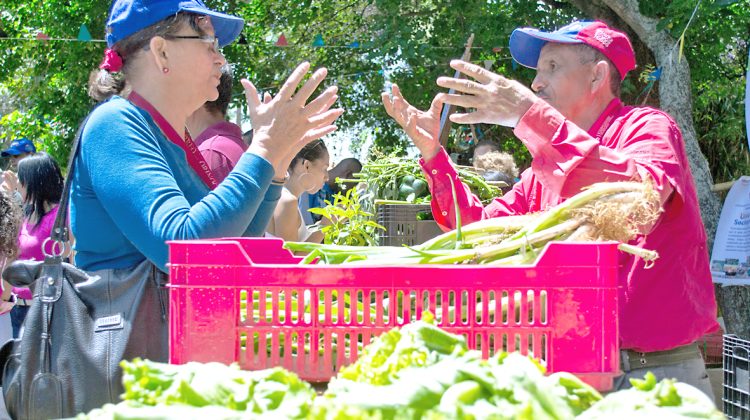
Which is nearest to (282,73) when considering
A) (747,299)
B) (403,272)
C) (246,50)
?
(246,50)

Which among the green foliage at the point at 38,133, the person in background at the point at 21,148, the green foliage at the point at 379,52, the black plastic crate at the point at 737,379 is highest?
the green foliage at the point at 379,52

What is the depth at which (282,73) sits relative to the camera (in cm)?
1514

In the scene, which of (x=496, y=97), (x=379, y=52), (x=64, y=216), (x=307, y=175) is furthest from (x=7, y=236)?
(x=379, y=52)

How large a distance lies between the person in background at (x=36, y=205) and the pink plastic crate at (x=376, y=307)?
4.95 meters

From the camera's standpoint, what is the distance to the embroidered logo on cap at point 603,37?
118 inches

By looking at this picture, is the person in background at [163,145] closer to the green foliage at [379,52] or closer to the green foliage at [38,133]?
the green foliage at [379,52]

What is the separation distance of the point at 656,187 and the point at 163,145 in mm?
1317

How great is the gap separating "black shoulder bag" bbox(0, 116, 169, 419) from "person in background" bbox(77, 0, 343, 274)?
0.25 ft

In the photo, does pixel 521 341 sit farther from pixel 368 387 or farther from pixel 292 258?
pixel 292 258

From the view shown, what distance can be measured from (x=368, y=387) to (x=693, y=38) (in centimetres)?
952

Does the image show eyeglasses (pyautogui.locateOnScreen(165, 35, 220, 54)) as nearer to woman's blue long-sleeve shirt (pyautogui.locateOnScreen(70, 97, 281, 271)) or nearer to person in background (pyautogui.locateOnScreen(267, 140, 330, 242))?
woman's blue long-sleeve shirt (pyautogui.locateOnScreen(70, 97, 281, 271))

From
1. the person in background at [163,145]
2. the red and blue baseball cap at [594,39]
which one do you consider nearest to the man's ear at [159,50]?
the person in background at [163,145]

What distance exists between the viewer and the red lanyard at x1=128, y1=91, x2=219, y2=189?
2494 mm

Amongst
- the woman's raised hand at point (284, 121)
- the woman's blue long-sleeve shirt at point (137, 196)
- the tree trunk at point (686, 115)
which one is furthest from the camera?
the tree trunk at point (686, 115)
